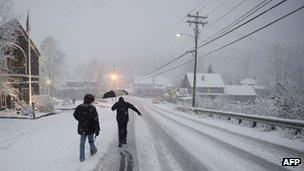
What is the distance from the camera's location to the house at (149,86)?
365ft

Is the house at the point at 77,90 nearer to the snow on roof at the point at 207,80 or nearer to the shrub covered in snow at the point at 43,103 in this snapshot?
the snow on roof at the point at 207,80

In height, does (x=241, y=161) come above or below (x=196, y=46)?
below

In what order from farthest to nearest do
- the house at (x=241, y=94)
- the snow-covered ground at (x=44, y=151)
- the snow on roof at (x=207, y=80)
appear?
the house at (x=241, y=94)
the snow on roof at (x=207, y=80)
the snow-covered ground at (x=44, y=151)

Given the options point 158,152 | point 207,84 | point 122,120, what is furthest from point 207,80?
point 158,152

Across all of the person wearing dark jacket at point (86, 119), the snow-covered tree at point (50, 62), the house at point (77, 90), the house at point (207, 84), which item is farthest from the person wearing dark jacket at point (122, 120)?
the house at point (77, 90)

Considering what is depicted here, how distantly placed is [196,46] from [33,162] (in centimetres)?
2741

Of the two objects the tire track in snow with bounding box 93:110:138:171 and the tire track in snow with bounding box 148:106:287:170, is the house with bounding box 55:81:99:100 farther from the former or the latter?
the tire track in snow with bounding box 93:110:138:171

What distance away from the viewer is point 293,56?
285 feet

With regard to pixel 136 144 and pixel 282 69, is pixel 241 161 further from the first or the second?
pixel 282 69

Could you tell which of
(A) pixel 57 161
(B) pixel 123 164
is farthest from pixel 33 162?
(B) pixel 123 164

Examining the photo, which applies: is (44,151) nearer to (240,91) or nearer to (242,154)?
(242,154)

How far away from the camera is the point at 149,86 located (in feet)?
406

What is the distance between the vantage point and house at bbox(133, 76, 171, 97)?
365 ft

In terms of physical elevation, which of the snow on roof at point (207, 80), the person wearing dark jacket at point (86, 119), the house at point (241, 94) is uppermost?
the snow on roof at point (207, 80)
